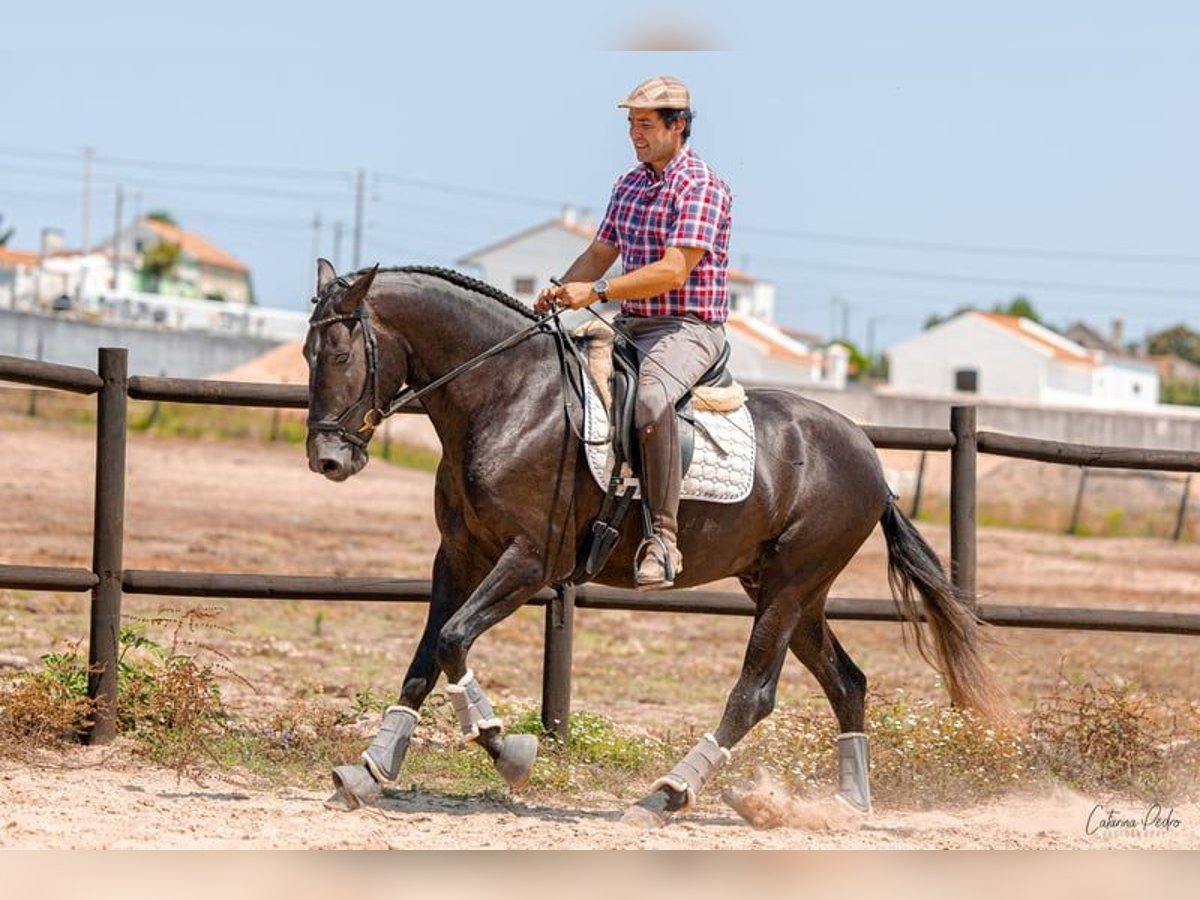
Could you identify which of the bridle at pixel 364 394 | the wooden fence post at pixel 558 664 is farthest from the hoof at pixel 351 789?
the wooden fence post at pixel 558 664

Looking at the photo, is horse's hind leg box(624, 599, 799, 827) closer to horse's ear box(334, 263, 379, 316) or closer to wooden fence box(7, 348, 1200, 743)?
wooden fence box(7, 348, 1200, 743)

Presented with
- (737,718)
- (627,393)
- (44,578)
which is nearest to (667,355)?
(627,393)

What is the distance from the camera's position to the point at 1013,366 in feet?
277

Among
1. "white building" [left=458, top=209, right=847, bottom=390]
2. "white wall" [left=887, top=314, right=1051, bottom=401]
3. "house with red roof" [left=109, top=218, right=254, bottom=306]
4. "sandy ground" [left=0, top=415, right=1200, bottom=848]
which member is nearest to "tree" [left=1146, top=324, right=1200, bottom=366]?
"white building" [left=458, top=209, right=847, bottom=390]

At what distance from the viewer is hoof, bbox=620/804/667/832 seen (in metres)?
6.74

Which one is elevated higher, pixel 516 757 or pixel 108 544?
pixel 108 544

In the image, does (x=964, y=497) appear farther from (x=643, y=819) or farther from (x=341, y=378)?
(x=341, y=378)

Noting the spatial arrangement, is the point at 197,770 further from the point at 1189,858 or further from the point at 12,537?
the point at 12,537

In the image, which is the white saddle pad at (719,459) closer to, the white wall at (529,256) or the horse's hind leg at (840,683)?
the horse's hind leg at (840,683)

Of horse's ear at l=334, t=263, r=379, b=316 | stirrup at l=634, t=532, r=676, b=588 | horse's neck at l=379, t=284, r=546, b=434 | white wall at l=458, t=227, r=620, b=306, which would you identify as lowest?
stirrup at l=634, t=532, r=676, b=588

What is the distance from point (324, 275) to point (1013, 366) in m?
80.6

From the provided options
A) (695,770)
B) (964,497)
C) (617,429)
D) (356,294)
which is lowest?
(695,770)

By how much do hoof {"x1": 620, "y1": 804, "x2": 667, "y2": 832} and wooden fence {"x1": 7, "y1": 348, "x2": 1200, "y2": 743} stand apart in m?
1.48

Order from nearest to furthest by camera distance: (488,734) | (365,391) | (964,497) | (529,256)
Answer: (365,391) < (488,734) < (964,497) < (529,256)
